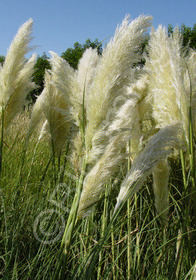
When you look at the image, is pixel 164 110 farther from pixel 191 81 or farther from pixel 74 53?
pixel 74 53

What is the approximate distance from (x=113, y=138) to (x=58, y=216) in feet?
2.70

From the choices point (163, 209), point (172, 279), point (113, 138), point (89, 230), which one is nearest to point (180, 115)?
point (113, 138)

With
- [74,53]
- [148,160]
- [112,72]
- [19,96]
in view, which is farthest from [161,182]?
[74,53]

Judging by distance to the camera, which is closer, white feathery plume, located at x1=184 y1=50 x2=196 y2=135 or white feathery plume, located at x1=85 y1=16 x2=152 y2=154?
white feathery plume, located at x1=85 y1=16 x2=152 y2=154

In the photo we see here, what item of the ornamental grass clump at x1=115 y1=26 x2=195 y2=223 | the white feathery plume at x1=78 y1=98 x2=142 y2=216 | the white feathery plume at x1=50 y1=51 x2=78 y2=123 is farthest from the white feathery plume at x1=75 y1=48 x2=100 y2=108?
the ornamental grass clump at x1=115 y1=26 x2=195 y2=223

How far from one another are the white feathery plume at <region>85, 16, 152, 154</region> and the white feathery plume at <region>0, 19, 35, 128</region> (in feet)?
2.26

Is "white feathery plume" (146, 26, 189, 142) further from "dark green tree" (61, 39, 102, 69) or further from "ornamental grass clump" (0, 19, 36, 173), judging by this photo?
"dark green tree" (61, 39, 102, 69)

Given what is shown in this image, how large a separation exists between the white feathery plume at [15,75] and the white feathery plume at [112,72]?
0.69 m

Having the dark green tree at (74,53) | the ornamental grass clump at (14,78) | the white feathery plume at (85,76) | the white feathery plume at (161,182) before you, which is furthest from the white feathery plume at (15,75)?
the dark green tree at (74,53)

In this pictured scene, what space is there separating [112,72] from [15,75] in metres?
0.79

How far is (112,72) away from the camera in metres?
0.98

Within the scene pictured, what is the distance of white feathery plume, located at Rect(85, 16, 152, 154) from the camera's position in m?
0.97

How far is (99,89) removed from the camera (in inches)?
38.5

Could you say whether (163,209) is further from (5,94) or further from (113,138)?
(5,94)
